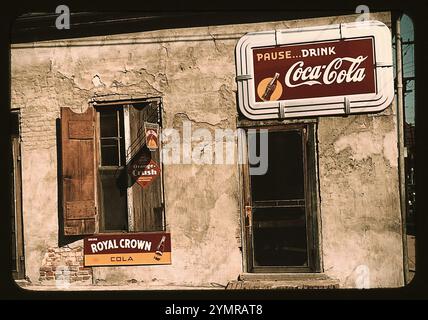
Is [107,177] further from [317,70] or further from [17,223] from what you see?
[317,70]

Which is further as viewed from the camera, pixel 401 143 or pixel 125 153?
pixel 125 153

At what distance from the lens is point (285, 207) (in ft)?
11.9

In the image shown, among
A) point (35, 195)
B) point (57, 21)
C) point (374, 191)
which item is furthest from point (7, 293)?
point (374, 191)

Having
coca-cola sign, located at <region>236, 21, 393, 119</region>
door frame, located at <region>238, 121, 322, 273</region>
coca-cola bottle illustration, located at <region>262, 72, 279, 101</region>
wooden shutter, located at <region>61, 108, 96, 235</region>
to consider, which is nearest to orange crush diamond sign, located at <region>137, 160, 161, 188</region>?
wooden shutter, located at <region>61, 108, 96, 235</region>

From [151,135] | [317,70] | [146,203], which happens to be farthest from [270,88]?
[146,203]

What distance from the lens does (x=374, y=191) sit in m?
3.49

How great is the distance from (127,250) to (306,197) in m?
1.56

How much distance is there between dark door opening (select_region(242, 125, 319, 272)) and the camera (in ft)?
11.7

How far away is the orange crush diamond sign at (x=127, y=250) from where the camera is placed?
3582 mm

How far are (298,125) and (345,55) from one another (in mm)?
670

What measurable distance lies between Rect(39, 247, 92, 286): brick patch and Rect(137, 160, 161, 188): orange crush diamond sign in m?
0.75

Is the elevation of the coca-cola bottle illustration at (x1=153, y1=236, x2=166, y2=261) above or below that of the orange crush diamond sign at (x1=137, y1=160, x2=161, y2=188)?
below

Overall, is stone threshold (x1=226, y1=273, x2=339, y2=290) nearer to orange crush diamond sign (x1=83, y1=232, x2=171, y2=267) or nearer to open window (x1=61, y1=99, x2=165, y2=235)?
orange crush diamond sign (x1=83, y1=232, x2=171, y2=267)

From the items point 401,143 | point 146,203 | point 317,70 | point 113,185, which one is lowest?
point 146,203
